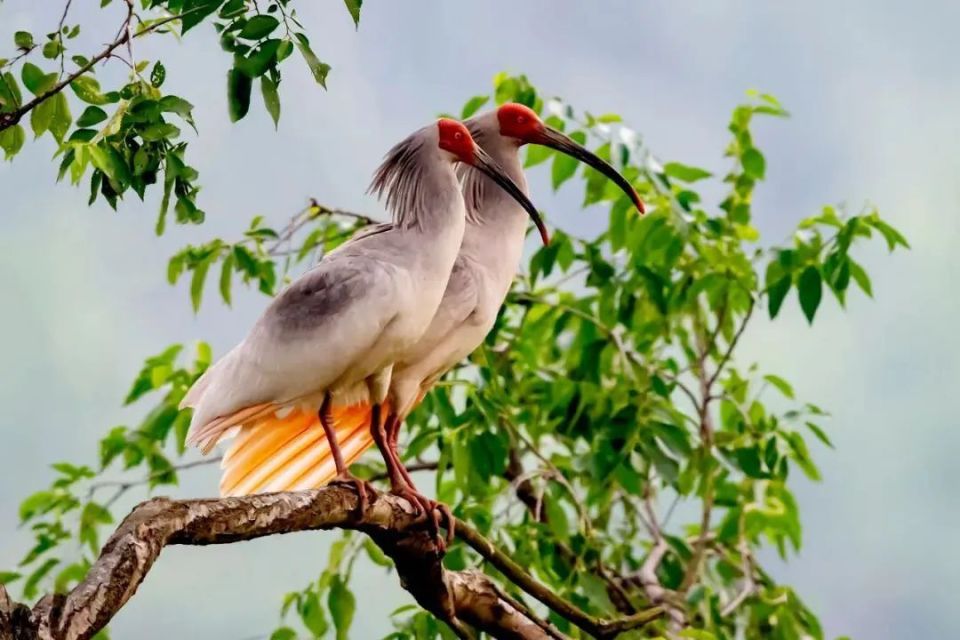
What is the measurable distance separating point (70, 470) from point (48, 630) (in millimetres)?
2953

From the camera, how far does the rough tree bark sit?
2014mm

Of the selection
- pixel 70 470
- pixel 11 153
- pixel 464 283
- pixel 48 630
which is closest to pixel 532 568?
pixel 464 283

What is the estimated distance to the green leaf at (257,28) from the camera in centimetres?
258

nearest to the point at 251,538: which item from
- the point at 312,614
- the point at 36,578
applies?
the point at 312,614

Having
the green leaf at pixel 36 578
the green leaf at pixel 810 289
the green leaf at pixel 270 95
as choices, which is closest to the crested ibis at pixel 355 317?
the green leaf at pixel 270 95

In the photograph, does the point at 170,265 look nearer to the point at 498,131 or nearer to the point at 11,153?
the point at 498,131

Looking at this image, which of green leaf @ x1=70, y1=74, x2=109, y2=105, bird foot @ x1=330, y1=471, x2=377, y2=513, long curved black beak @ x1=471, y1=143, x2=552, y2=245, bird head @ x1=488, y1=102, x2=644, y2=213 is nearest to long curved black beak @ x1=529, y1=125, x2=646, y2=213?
bird head @ x1=488, y1=102, x2=644, y2=213

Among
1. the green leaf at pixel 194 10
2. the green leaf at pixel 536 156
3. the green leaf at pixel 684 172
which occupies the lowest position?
the green leaf at pixel 194 10

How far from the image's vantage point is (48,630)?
1977 millimetres

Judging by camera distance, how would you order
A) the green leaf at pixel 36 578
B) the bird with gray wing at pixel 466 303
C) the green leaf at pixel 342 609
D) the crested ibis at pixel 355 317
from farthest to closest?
1. the green leaf at pixel 36 578
2. the green leaf at pixel 342 609
3. the bird with gray wing at pixel 466 303
4. the crested ibis at pixel 355 317

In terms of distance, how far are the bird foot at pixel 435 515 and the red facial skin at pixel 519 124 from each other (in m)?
0.92

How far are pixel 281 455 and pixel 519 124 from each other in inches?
36.6

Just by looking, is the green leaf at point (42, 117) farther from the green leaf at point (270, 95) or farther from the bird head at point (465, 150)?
the bird head at point (465, 150)

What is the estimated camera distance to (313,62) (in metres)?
2.55
